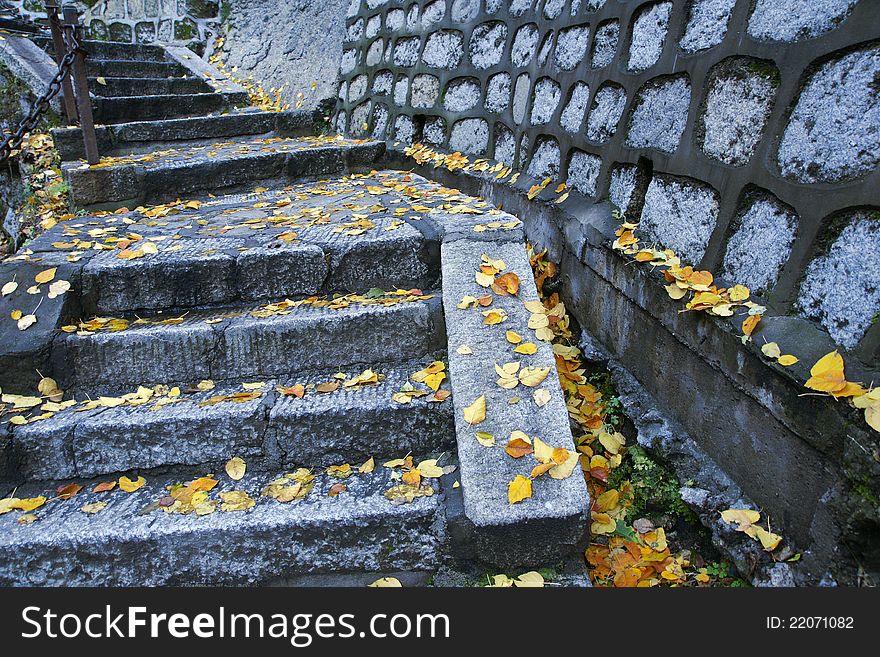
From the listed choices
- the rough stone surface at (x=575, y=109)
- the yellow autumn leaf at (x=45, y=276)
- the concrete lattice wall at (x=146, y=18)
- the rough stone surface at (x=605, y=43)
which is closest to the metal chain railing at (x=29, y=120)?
the yellow autumn leaf at (x=45, y=276)

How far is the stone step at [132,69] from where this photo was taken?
621cm

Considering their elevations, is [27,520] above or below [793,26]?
below

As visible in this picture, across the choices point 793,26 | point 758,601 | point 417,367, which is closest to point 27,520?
point 417,367

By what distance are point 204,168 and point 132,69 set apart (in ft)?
11.3

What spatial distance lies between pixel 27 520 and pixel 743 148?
2.47 meters

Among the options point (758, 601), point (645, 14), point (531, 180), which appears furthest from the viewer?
point (531, 180)

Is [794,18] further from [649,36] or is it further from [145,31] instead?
[145,31]

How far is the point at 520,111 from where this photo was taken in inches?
131

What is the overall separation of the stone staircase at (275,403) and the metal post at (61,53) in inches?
63.6

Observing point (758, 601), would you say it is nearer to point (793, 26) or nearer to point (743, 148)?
point (743, 148)

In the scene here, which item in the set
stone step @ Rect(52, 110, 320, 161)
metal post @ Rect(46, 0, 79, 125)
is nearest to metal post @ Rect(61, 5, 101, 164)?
metal post @ Rect(46, 0, 79, 125)

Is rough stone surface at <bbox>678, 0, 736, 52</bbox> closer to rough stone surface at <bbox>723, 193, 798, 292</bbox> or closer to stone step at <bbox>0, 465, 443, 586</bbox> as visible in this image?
rough stone surface at <bbox>723, 193, 798, 292</bbox>

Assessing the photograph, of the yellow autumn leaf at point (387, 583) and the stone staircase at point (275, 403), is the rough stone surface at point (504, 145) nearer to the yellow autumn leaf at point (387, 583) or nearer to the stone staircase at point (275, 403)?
the stone staircase at point (275, 403)

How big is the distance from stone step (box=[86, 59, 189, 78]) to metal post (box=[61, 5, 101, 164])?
2933 mm
